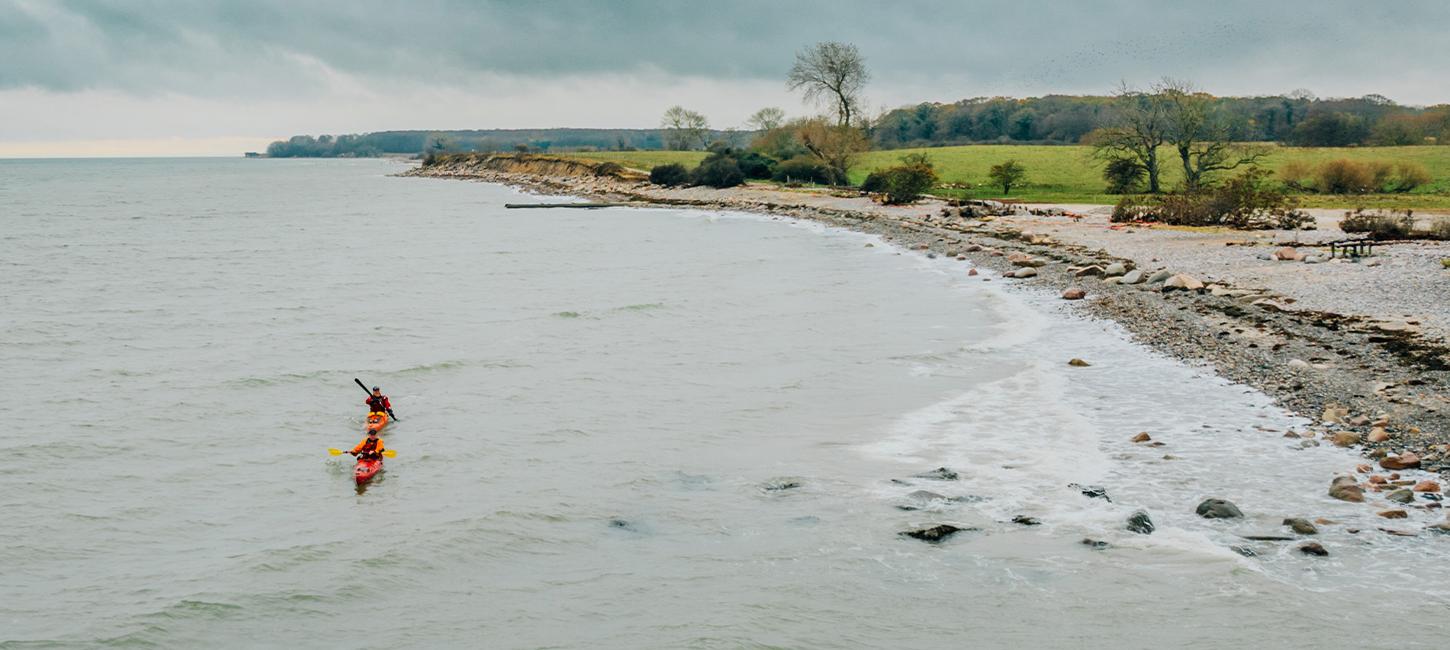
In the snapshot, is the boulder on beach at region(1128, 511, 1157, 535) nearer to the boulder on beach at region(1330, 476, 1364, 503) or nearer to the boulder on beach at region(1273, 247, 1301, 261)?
the boulder on beach at region(1330, 476, 1364, 503)

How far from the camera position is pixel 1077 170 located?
6938 centimetres

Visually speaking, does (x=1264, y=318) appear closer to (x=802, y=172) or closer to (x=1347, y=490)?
(x=1347, y=490)

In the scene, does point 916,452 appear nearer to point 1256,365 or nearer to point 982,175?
point 1256,365

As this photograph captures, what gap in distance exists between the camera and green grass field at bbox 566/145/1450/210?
4762cm

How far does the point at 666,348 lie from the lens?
20.4 metres

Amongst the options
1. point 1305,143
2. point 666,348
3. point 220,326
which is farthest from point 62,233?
point 1305,143

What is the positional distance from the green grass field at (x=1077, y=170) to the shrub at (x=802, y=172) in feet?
8.16

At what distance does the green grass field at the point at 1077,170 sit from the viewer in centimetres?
4762

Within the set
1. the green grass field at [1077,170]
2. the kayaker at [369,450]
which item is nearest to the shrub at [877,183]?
the green grass field at [1077,170]

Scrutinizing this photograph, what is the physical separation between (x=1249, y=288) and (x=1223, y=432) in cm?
1181

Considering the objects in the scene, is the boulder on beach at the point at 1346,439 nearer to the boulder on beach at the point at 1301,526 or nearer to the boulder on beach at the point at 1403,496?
the boulder on beach at the point at 1403,496

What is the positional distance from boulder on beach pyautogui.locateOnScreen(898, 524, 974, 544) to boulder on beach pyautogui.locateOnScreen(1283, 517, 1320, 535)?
2.90 meters

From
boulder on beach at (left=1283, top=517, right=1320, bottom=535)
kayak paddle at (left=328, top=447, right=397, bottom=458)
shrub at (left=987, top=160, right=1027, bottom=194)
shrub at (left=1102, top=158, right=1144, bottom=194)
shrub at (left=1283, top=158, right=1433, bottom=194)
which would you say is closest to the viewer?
boulder on beach at (left=1283, top=517, right=1320, bottom=535)

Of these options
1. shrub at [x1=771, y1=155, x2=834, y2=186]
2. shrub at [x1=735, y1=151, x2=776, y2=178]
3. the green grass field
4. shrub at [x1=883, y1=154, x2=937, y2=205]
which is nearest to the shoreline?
the green grass field
